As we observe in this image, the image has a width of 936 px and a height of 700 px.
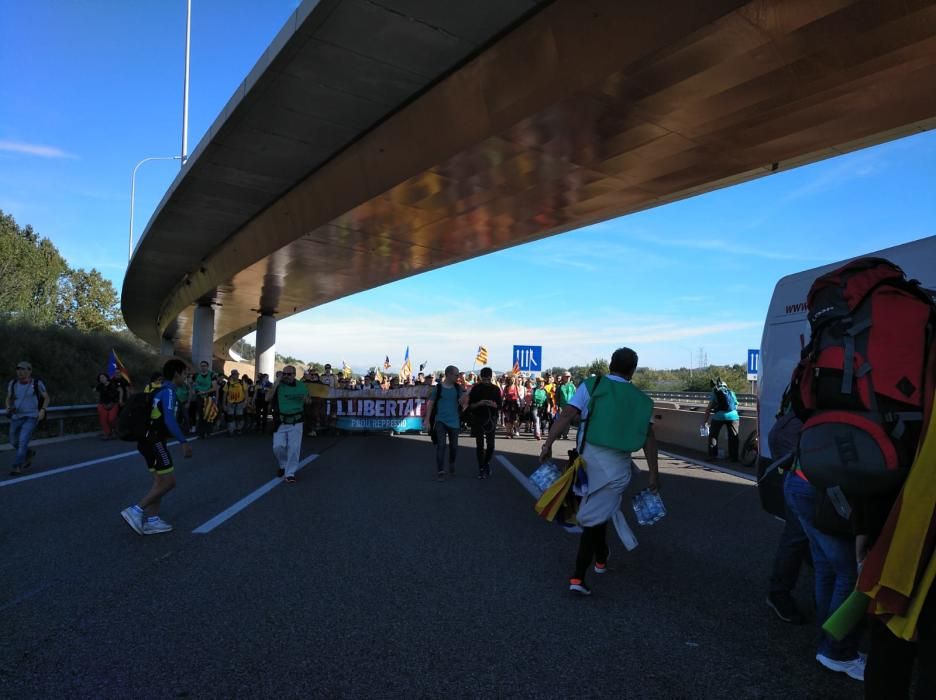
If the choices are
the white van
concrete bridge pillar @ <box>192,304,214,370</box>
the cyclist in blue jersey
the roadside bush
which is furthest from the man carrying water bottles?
concrete bridge pillar @ <box>192,304,214,370</box>

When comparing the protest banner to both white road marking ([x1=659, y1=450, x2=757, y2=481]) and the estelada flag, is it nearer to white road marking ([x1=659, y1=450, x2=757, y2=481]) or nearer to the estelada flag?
the estelada flag

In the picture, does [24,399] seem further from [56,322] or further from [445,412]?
[56,322]

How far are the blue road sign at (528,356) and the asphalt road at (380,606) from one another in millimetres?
16434

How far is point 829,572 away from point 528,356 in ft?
69.2

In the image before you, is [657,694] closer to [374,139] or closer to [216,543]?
[216,543]

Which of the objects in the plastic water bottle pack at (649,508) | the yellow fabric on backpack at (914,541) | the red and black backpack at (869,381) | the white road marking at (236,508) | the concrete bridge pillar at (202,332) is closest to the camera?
the yellow fabric on backpack at (914,541)

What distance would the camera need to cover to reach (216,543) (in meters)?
5.82

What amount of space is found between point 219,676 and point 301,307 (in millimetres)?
31457

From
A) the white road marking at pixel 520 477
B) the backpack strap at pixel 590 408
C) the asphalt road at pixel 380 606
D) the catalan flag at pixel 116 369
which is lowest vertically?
the white road marking at pixel 520 477

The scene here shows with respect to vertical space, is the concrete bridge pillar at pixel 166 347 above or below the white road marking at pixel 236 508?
above

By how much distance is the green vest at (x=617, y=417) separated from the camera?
448 centimetres

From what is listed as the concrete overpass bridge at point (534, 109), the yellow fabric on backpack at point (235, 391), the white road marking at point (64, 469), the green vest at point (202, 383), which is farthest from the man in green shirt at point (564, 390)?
the white road marking at point (64, 469)

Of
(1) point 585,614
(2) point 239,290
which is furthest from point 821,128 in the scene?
(2) point 239,290

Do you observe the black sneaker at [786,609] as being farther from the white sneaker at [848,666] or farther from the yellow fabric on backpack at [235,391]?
the yellow fabric on backpack at [235,391]
